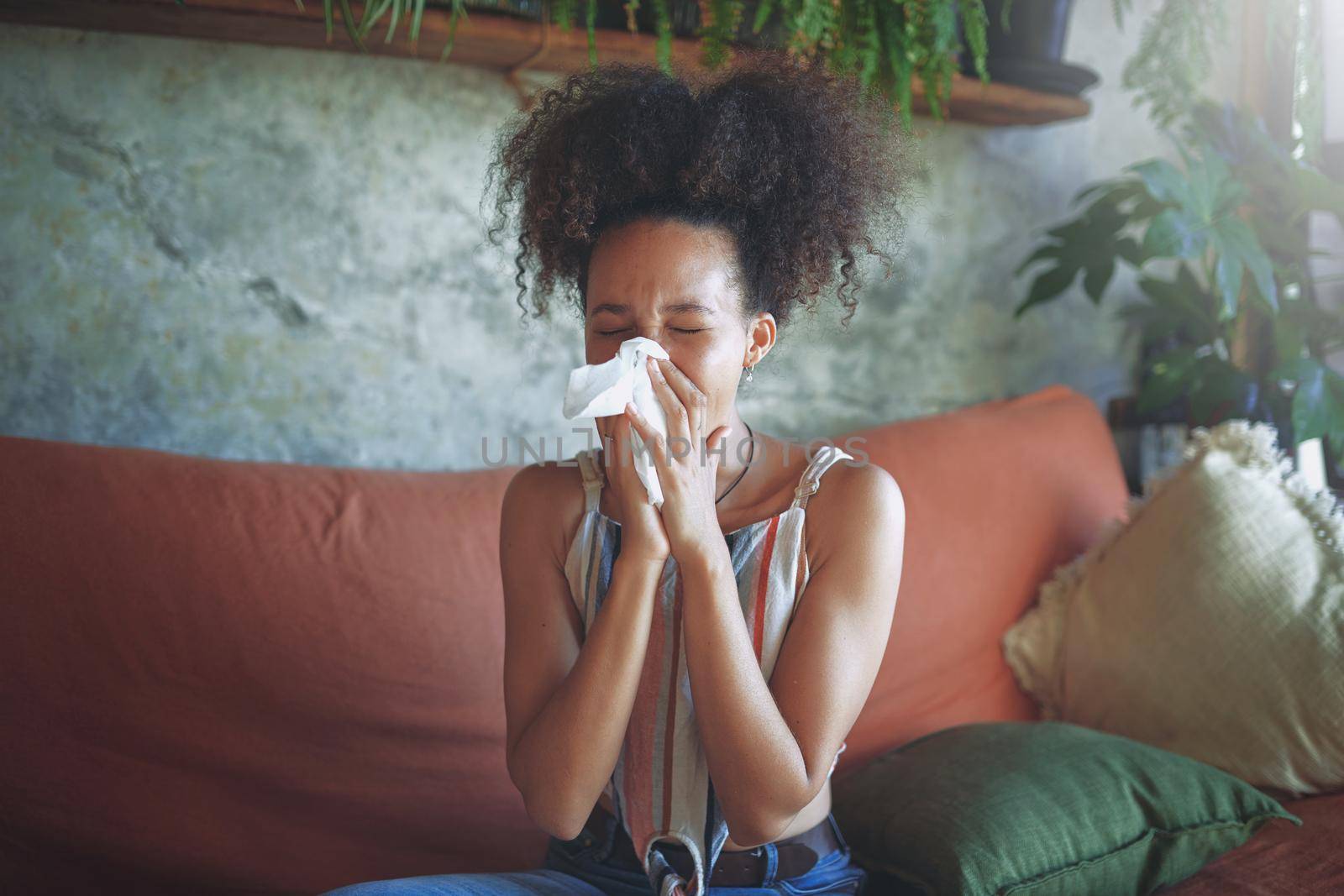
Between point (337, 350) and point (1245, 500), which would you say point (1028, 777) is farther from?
point (337, 350)

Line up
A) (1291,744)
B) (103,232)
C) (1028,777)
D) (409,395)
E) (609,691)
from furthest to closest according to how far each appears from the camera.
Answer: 1. (409,395)
2. (103,232)
3. (1291,744)
4. (1028,777)
5. (609,691)

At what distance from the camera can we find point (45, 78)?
165cm

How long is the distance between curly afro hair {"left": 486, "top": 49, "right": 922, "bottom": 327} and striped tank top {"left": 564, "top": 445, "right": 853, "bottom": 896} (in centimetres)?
26

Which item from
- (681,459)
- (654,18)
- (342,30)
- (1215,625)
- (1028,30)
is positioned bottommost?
(1215,625)

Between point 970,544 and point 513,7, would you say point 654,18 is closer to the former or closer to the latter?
point 513,7

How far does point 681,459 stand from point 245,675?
78 centimetres

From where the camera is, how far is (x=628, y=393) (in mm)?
1037

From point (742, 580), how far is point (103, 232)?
48.6 inches

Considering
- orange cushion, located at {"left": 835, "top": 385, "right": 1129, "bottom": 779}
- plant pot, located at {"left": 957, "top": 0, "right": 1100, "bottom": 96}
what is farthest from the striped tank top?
plant pot, located at {"left": 957, "top": 0, "right": 1100, "bottom": 96}

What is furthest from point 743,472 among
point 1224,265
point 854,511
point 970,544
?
point 1224,265

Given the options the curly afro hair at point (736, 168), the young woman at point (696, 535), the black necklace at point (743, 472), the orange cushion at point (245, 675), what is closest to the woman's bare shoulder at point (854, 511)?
the young woman at point (696, 535)

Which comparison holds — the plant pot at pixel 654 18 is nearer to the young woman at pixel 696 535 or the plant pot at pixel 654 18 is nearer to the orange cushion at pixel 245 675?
the young woman at pixel 696 535

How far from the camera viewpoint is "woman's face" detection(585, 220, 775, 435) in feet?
3.64

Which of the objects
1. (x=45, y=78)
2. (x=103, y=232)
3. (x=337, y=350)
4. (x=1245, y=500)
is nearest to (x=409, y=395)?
(x=337, y=350)
